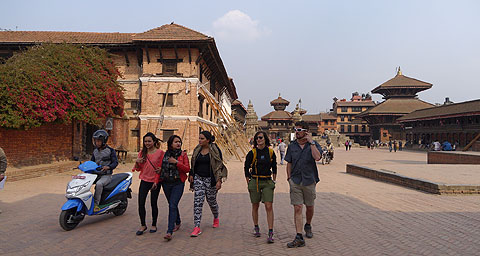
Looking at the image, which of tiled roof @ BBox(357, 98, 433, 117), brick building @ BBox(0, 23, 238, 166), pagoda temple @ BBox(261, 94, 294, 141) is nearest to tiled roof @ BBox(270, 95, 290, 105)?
pagoda temple @ BBox(261, 94, 294, 141)

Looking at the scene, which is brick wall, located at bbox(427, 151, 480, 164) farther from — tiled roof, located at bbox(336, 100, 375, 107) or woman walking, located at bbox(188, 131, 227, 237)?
tiled roof, located at bbox(336, 100, 375, 107)

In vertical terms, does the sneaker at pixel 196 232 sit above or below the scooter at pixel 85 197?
below

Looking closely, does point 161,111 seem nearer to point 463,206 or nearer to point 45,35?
point 45,35

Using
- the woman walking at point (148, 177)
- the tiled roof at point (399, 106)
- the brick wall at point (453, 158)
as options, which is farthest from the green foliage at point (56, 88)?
the tiled roof at point (399, 106)

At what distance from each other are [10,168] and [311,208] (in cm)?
1206

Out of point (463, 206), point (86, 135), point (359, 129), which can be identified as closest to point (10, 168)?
point (86, 135)

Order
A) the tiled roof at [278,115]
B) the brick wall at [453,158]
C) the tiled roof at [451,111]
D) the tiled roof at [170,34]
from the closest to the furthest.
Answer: the brick wall at [453,158] → the tiled roof at [170,34] → the tiled roof at [451,111] → the tiled roof at [278,115]

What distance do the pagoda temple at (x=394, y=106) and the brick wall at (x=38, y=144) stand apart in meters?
47.5

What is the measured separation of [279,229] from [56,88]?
38.0 ft

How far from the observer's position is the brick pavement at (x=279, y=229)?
13.5 feet

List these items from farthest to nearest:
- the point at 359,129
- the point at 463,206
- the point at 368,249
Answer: the point at 359,129
the point at 463,206
the point at 368,249

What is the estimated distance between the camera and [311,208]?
14.7 feet

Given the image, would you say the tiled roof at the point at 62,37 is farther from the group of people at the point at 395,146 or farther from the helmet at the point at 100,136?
the group of people at the point at 395,146

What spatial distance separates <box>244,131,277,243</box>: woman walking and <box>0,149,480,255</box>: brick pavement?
1.67ft
